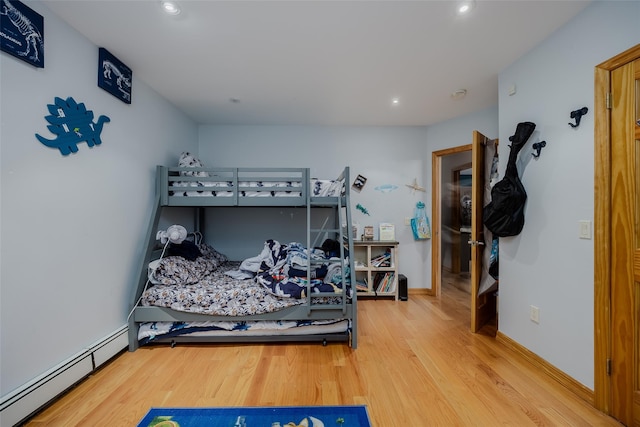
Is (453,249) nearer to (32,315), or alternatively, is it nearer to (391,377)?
(391,377)

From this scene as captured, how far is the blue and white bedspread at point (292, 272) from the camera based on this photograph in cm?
219

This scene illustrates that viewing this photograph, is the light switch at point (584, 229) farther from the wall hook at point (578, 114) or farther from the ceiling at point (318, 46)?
the ceiling at point (318, 46)

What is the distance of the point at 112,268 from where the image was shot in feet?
6.54

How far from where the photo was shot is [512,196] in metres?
1.94

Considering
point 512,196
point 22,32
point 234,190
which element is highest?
point 22,32

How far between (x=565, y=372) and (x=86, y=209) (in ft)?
11.6

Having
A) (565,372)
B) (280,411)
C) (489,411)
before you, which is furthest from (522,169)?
(280,411)

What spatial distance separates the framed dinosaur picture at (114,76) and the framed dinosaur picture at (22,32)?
0.38m

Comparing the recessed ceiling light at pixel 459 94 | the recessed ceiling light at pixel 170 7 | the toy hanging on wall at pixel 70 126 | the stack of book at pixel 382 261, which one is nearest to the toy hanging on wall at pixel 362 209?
the stack of book at pixel 382 261

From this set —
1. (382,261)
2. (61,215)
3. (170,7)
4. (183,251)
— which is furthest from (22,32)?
(382,261)

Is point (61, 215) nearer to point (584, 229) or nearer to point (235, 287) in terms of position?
point (235, 287)

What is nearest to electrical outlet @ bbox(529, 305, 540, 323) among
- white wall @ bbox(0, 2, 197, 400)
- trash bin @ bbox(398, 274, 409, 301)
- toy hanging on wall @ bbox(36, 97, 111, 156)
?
trash bin @ bbox(398, 274, 409, 301)

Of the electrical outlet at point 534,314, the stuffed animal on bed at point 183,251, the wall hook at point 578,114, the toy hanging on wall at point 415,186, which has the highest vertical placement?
the wall hook at point 578,114

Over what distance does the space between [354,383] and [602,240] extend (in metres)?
1.78
